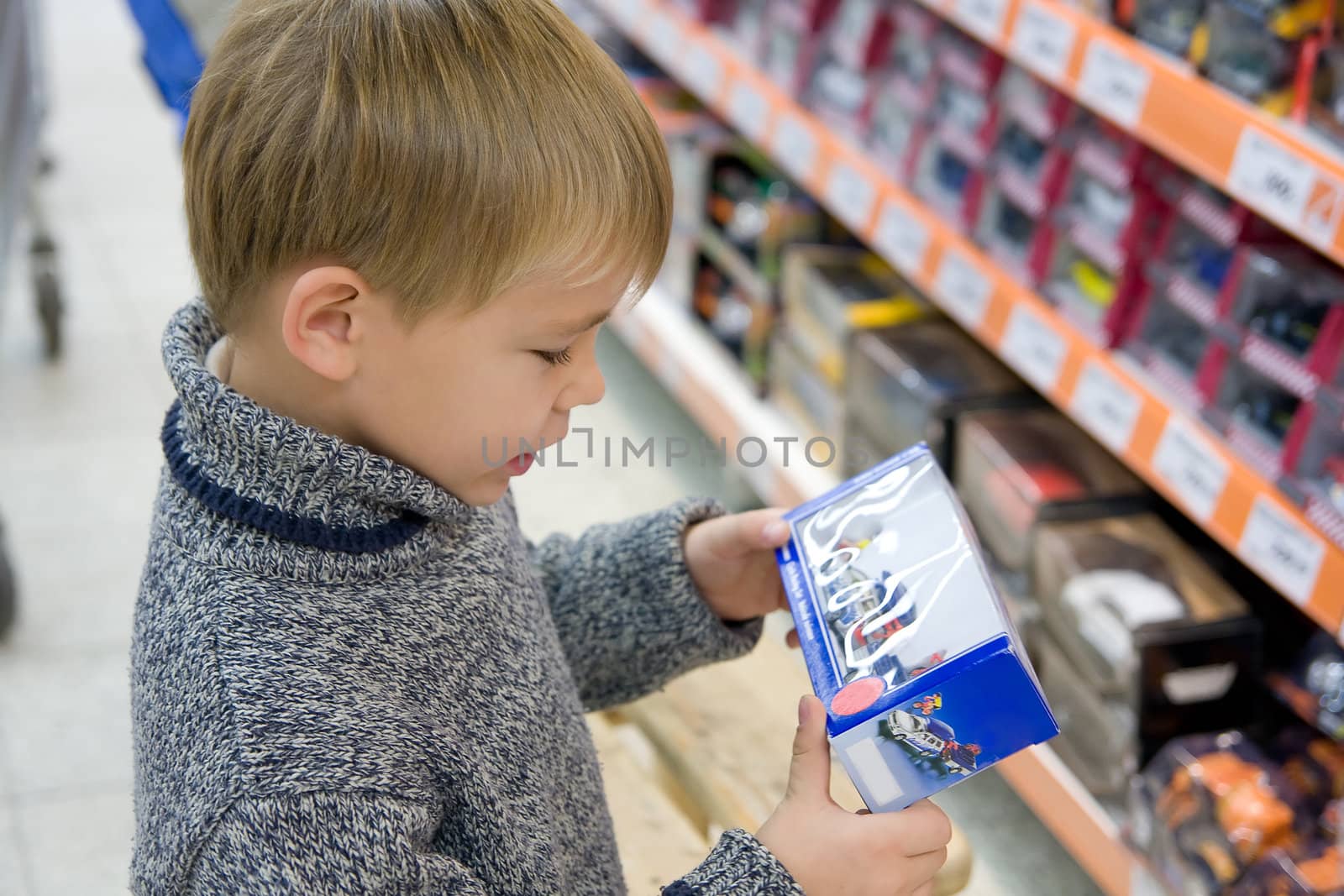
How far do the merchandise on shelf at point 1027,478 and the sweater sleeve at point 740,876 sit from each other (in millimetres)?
1037

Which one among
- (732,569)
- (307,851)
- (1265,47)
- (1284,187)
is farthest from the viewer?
(1265,47)

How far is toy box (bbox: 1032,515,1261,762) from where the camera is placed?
1.62 m

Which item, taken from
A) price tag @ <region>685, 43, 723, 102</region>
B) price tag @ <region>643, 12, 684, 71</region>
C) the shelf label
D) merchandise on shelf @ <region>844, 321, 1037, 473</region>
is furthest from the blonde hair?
price tag @ <region>643, 12, 684, 71</region>

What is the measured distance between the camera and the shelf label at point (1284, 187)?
129 centimetres

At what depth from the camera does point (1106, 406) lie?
1.68m

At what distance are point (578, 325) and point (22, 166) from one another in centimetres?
214

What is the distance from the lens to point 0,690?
7.08 feet

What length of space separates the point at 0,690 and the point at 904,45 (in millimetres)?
1663

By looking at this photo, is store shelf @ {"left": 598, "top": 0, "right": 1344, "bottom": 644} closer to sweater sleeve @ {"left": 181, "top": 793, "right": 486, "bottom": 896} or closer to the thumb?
the thumb

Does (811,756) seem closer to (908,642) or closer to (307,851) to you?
(908,642)

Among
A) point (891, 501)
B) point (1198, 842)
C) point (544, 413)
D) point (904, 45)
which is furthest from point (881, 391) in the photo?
point (544, 413)

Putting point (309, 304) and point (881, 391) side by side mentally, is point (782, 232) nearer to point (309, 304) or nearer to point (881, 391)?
point (881, 391)

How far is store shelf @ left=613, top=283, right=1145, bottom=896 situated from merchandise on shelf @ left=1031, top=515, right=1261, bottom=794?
0.15 ft

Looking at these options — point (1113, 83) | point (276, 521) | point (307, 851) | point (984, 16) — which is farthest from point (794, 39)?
point (307, 851)
